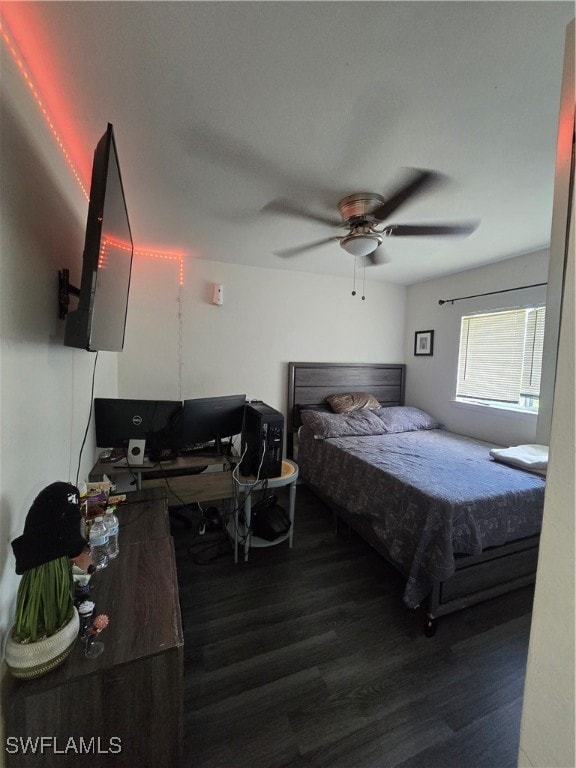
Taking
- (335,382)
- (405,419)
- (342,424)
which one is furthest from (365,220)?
(405,419)

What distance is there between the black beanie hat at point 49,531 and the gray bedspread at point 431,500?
1.66 meters

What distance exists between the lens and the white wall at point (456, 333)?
2795 mm

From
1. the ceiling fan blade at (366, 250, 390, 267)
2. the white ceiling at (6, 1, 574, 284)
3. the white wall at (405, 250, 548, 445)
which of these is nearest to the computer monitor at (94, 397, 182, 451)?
the white ceiling at (6, 1, 574, 284)

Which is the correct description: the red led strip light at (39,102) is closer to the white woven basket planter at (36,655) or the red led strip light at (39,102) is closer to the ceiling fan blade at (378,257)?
the white woven basket planter at (36,655)

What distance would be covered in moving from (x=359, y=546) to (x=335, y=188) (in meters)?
2.56

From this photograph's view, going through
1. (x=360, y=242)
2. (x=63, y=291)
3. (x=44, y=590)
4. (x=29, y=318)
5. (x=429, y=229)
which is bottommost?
(x=44, y=590)

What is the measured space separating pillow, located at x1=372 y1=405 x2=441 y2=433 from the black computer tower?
1.62 metres

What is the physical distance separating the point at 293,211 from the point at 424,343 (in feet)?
8.49

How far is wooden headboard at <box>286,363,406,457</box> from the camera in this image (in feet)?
11.4

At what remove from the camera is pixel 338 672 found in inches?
56.7

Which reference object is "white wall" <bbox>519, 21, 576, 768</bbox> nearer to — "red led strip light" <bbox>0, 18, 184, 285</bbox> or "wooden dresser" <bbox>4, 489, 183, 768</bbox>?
"wooden dresser" <bbox>4, 489, 183, 768</bbox>

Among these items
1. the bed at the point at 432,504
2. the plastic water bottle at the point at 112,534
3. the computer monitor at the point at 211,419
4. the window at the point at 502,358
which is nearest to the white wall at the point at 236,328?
the bed at the point at 432,504

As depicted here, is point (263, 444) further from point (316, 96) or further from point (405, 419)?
point (405, 419)

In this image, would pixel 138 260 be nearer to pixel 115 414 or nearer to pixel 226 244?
pixel 226 244
